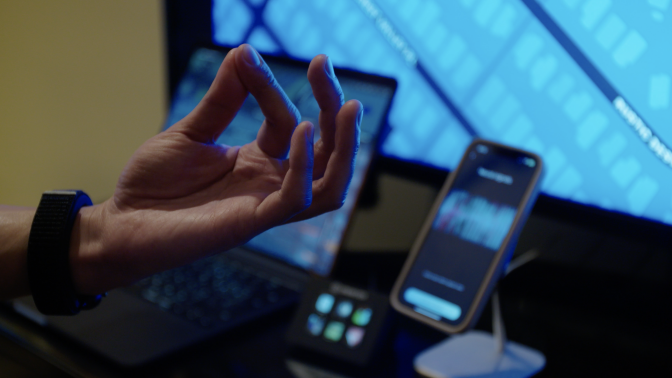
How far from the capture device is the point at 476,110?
2.59 feet

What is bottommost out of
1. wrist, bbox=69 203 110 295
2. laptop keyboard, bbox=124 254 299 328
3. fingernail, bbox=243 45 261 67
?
laptop keyboard, bbox=124 254 299 328

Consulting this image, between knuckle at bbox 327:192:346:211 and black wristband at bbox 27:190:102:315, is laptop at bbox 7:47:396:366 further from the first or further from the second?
knuckle at bbox 327:192:346:211

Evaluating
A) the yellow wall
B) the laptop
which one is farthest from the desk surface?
the yellow wall

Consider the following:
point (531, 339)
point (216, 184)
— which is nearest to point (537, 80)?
point (531, 339)

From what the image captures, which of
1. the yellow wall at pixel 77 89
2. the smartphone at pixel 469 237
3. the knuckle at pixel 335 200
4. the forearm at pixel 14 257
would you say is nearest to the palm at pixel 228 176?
the knuckle at pixel 335 200

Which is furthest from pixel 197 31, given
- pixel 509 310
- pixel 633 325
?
pixel 633 325

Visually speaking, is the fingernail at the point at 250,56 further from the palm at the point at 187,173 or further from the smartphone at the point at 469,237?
the smartphone at the point at 469,237

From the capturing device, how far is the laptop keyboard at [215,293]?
A: 25.8 inches

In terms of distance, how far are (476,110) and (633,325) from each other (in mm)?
395

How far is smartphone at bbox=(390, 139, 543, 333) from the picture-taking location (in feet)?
1.92

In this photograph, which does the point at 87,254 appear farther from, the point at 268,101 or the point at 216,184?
the point at 268,101

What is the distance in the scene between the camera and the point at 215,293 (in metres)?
0.71

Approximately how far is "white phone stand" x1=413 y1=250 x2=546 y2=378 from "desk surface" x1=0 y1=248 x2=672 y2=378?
0.02 m

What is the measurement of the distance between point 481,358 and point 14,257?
0.57 meters
